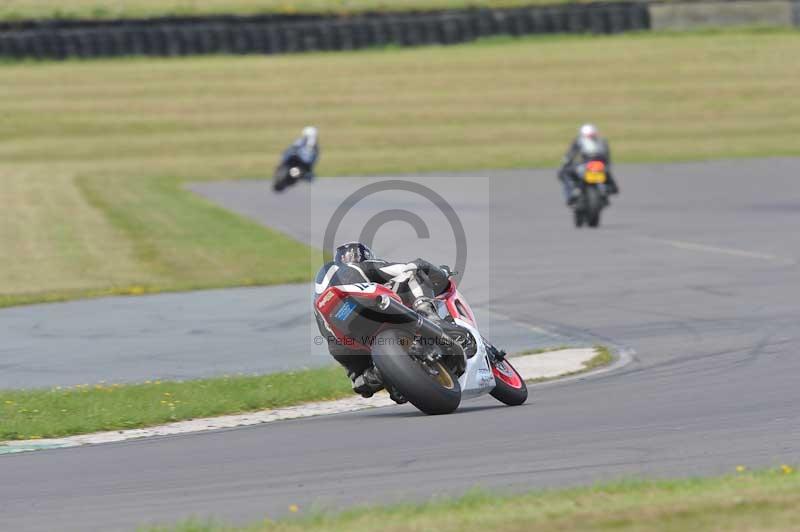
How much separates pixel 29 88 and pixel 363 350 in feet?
139

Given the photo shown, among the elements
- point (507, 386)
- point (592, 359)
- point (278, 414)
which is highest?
point (507, 386)

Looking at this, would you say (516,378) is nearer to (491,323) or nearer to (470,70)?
(491,323)

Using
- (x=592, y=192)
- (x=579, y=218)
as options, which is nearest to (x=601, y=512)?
(x=592, y=192)

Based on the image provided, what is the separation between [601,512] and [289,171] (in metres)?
28.5

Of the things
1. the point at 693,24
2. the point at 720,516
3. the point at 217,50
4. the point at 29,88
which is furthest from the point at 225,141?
the point at 720,516

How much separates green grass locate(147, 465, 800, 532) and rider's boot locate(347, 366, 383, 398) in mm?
2975

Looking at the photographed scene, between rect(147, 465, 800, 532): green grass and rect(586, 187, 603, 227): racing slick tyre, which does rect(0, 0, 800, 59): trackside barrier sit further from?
rect(147, 465, 800, 532): green grass

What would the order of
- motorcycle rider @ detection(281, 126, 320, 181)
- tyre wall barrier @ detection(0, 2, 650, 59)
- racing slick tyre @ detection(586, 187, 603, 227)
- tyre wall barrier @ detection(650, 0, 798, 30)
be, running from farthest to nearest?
1. tyre wall barrier @ detection(650, 0, 798, 30)
2. tyre wall barrier @ detection(0, 2, 650, 59)
3. motorcycle rider @ detection(281, 126, 320, 181)
4. racing slick tyre @ detection(586, 187, 603, 227)

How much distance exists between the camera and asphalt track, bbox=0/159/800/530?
7.45 meters

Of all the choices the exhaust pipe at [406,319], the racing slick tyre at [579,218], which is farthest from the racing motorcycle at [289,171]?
the exhaust pipe at [406,319]

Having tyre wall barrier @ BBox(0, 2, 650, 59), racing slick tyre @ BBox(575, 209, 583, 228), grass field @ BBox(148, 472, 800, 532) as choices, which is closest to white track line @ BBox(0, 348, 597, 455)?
grass field @ BBox(148, 472, 800, 532)

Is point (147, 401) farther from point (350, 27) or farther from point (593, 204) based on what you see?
point (350, 27)

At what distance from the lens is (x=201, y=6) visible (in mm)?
55062

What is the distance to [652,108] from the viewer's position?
49.1m
